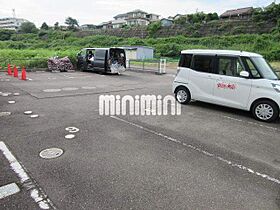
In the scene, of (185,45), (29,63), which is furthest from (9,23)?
(29,63)

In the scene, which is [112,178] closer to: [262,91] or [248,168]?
[248,168]

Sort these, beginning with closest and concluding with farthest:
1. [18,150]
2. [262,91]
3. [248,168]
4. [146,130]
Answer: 1. [248,168]
2. [18,150]
3. [146,130]
4. [262,91]

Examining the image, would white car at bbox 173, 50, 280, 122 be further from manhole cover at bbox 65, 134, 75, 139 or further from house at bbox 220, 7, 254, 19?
house at bbox 220, 7, 254, 19

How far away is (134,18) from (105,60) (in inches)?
2811

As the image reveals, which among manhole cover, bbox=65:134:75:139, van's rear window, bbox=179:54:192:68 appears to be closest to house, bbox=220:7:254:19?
van's rear window, bbox=179:54:192:68

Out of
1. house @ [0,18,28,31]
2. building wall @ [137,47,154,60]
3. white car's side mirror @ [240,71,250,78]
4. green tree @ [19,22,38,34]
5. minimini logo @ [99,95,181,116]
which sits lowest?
minimini logo @ [99,95,181,116]

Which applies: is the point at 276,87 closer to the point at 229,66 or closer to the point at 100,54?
the point at 229,66

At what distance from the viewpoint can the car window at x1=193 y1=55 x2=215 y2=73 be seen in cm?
632

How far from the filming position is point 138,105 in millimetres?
6812

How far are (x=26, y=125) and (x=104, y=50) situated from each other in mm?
10433

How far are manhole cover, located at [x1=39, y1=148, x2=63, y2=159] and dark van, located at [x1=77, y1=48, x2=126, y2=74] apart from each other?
36.9 feet

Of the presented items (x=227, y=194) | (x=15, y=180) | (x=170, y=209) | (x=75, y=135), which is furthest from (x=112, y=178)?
(x=75, y=135)

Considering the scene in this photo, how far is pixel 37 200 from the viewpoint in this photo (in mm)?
2449

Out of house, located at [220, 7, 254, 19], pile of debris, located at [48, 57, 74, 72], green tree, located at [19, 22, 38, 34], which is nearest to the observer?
pile of debris, located at [48, 57, 74, 72]
